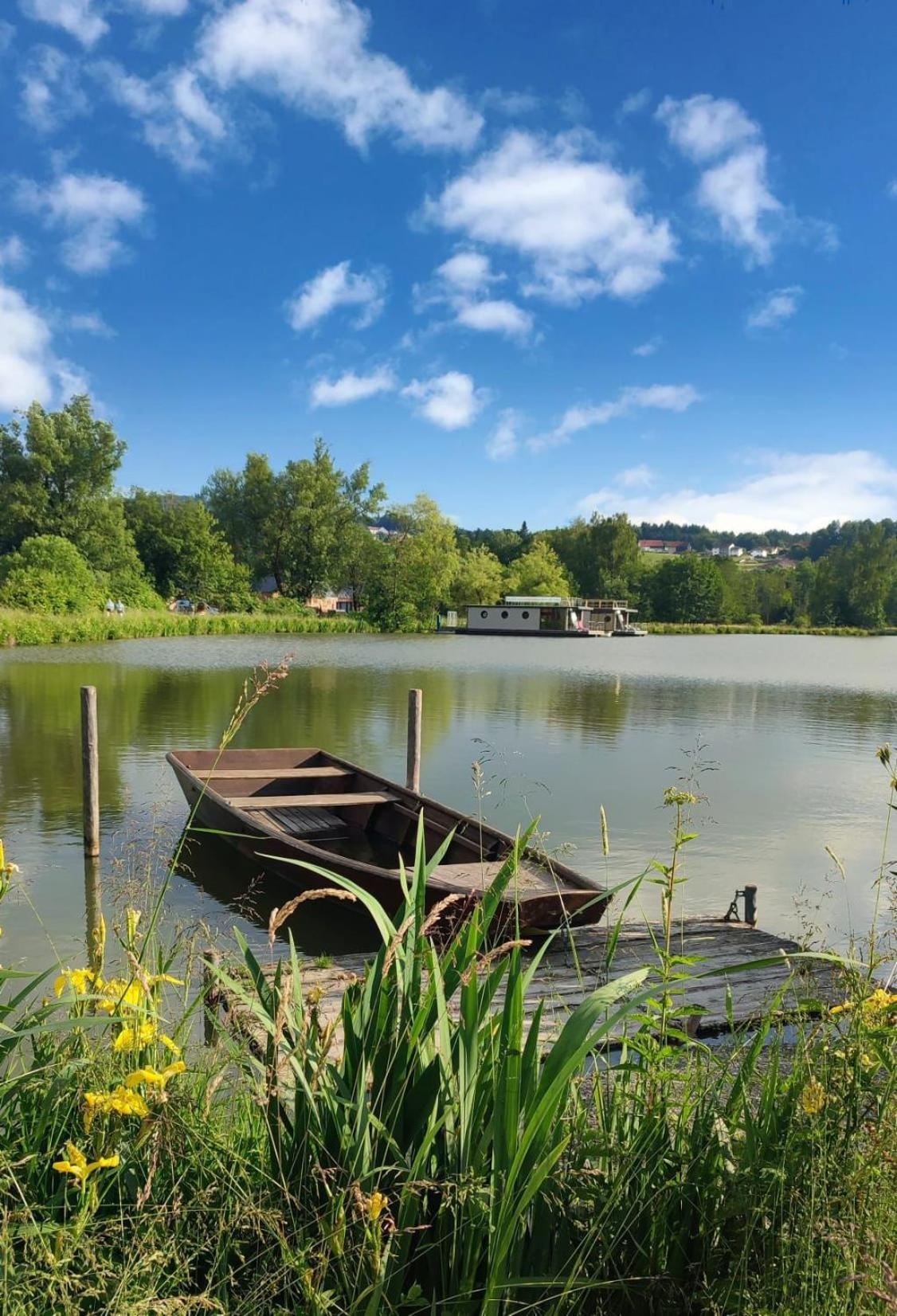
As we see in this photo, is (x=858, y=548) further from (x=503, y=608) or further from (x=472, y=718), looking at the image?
(x=472, y=718)

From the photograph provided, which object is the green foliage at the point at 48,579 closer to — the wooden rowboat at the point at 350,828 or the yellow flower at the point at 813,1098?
the wooden rowboat at the point at 350,828

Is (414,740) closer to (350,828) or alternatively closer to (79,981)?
(350,828)

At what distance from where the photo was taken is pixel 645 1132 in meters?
1.73

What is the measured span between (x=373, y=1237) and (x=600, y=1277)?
2.03 ft

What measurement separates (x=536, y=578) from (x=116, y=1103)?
71514 millimetres

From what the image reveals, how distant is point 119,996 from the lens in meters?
1.91

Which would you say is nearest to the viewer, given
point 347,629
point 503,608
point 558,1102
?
point 558,1102

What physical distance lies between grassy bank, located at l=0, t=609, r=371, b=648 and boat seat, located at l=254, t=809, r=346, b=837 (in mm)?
25622

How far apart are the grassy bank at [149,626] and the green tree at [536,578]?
1925 cm

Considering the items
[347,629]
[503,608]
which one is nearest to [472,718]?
[347,629]

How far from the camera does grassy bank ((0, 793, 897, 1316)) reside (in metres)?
1.48

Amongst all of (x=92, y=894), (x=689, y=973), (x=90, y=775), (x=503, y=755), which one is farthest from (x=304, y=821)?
(x=503, y=755)

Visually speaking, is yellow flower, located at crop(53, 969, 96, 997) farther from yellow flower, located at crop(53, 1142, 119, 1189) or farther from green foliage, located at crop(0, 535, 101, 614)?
green foliage, located at crop(0, 535, 101, 614)

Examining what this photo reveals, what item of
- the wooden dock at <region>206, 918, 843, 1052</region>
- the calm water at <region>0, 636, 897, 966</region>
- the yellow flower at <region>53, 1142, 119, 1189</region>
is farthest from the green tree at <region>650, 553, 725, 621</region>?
the yellow flower at <region>53, 1142, 119, 1189</region>
